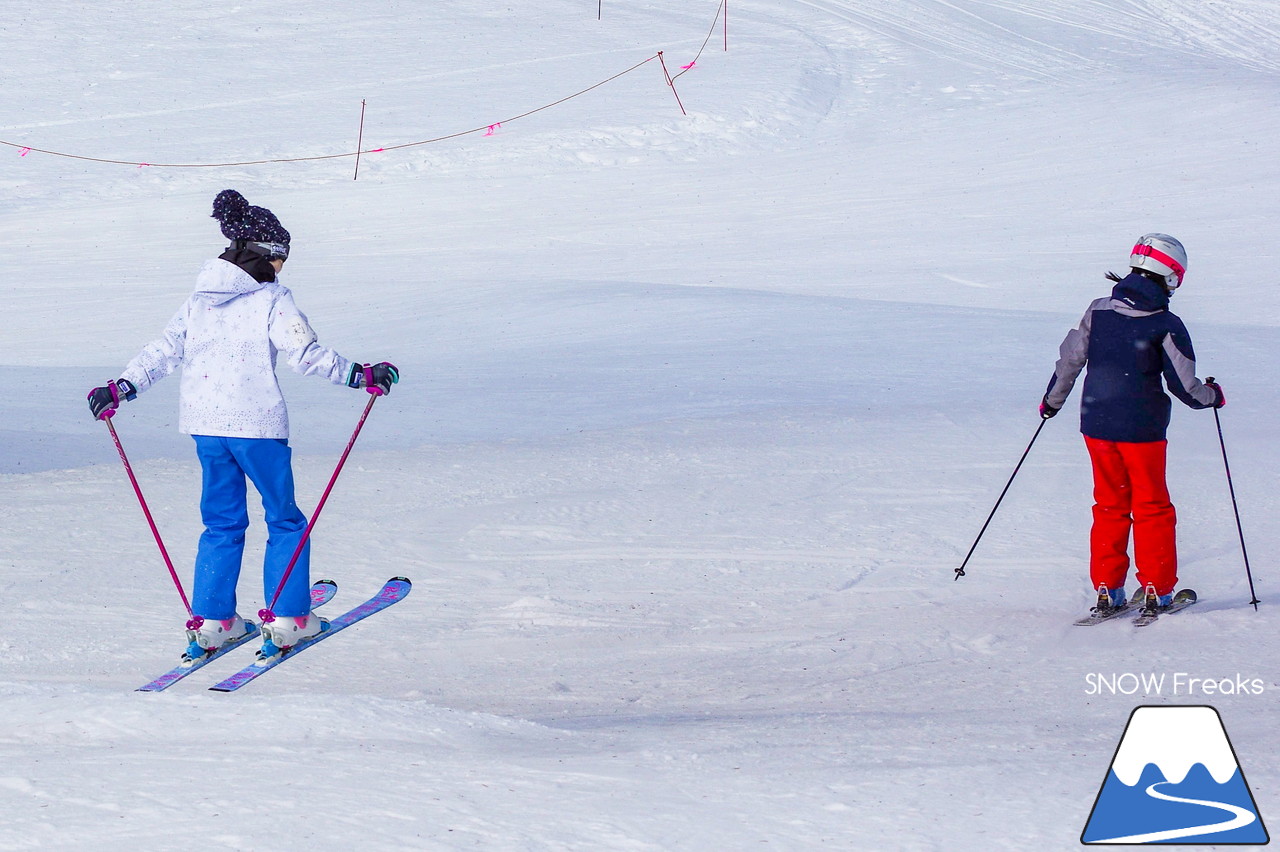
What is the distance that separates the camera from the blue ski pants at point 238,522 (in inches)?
192

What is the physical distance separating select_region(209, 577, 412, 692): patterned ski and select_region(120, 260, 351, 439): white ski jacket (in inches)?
32.9

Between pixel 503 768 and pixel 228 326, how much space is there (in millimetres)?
2039

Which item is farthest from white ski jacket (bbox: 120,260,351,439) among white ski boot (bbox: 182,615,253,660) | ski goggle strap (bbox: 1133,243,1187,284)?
ski goggle strap (bbox: 1133,243,1187,284)

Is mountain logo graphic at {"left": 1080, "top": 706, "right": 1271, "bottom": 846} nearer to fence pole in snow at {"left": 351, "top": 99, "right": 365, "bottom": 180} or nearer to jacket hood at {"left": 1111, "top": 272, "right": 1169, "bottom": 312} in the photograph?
jacket hood at {"left": 1111, "top": 272, "right": 1169, "bottom": 312}

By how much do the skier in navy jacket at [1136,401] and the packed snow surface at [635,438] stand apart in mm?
305

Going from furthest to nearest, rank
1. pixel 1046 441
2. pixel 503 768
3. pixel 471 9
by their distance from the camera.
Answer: pixel 471 9 < pixel 1046 441 < pixel 503 768

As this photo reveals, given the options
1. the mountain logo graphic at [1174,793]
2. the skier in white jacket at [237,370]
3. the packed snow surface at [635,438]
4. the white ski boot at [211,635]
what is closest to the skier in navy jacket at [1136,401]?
the packed snow surface at [635,438]

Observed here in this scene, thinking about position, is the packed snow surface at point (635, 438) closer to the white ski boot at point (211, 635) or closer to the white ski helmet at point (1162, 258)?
the white ski boot at point (211, 635)

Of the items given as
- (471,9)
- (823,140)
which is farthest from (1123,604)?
(471,9)

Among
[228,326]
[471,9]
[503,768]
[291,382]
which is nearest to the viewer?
[503,768]

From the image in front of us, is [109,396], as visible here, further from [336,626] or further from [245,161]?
[245,161]

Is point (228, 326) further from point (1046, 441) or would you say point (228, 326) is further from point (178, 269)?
point (178, 269)

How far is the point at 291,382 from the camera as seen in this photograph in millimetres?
10828

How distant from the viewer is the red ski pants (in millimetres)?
5652
